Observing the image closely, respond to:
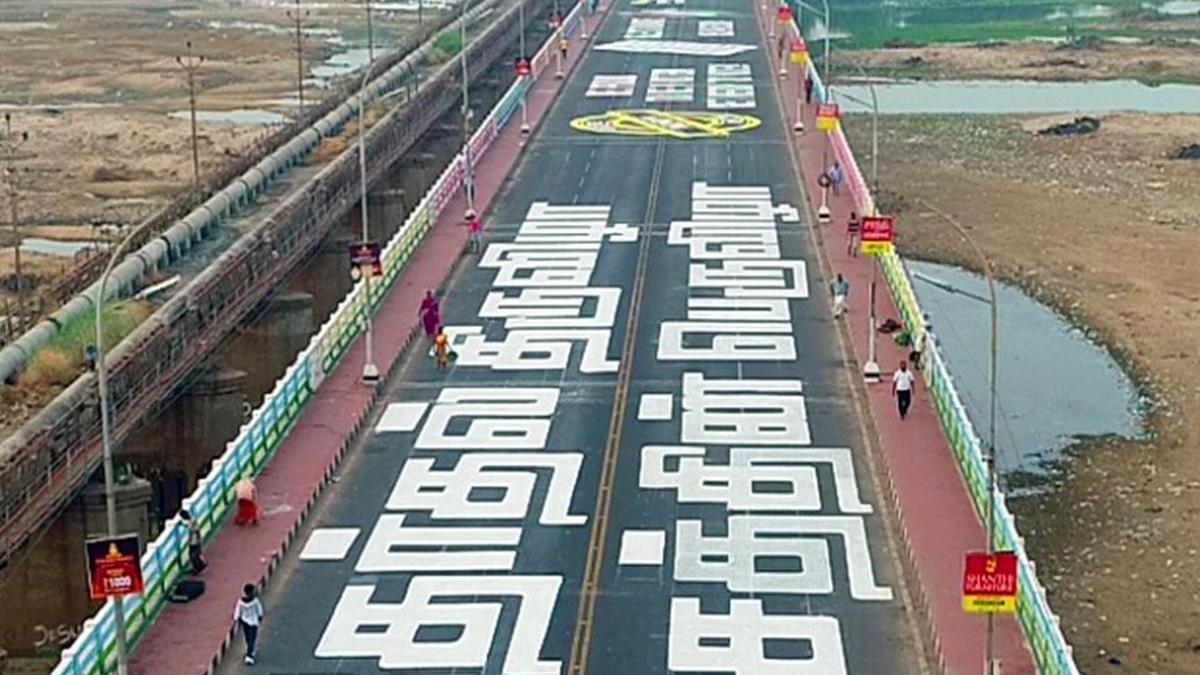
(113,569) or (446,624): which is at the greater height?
(113,569)

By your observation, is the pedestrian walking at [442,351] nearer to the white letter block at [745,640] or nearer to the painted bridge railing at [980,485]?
the painted bridge railing at [980,485]

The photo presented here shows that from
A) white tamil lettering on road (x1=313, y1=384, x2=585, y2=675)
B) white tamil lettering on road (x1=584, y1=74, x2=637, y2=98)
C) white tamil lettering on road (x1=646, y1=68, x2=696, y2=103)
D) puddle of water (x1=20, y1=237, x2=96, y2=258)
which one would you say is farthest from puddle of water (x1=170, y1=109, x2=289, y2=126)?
white tamil lettering on road (x1=313, y1=384, x2=585, y2=675)

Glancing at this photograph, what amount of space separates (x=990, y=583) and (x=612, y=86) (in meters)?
77.8

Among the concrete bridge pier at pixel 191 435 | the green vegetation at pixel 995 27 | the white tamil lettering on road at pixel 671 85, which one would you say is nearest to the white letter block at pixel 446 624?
the concrete bridge pier at pixel 191 435

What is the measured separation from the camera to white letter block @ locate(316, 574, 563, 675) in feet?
120

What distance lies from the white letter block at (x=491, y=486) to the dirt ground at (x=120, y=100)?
36.2 metres

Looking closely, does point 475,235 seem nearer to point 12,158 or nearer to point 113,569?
point 113,569

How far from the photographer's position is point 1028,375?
224ft

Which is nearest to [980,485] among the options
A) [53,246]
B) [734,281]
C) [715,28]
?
[734,281]

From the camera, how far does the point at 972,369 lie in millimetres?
69812

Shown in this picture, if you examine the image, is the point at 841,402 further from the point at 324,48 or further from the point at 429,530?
the point at 324,48

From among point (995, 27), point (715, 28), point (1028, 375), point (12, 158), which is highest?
point (715, 28)

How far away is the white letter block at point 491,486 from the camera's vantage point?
44.1 meters

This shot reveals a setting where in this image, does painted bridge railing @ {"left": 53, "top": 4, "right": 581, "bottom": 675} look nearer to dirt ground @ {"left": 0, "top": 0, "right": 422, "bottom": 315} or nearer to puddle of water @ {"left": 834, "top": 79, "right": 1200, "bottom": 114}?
dirt ground @ {"left": 0, "top": 0, "right": 422, "bottom": 315}
